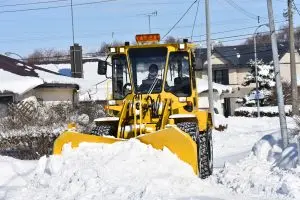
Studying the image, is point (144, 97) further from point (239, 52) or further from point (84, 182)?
point (239, 52)

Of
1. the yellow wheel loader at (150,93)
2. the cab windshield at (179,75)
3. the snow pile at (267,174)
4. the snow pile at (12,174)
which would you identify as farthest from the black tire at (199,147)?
the snow pile at (12,174)

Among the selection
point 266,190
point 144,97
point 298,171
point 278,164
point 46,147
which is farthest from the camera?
point 46,147

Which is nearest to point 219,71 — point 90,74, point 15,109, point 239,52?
A: point 239,52

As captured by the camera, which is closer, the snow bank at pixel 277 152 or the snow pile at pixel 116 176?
the snow pile at pixel 116 176

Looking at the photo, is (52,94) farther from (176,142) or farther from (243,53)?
(243,53)

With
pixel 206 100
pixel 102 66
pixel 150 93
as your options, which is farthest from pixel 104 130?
pixel 206 100

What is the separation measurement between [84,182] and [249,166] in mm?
3583

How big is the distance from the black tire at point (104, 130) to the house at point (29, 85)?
573 inches

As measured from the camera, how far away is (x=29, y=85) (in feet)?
85.9

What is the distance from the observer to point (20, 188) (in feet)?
33.9

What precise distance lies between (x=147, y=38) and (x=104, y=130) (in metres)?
2.22

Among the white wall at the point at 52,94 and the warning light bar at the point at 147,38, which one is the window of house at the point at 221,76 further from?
the warning light bar at the point at 147,38

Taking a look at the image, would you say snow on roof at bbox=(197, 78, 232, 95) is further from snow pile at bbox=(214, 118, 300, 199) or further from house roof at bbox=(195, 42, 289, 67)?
snow pile at bbox=(214, 118, 300, 199)

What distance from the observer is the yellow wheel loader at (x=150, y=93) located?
1123 cm
